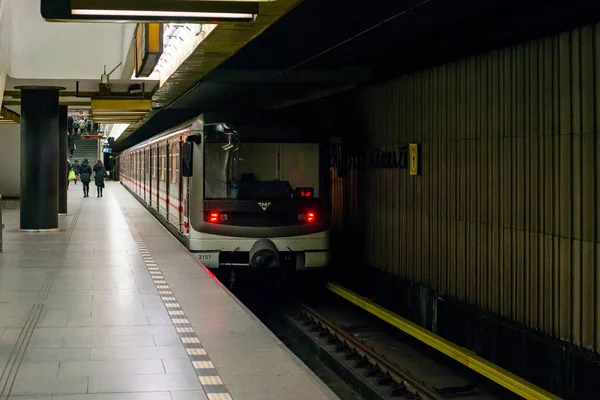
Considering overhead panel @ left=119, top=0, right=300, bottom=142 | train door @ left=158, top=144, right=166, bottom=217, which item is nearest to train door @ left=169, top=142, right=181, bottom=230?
overhead panel @ left=119, top=0, right=300, bottom=142

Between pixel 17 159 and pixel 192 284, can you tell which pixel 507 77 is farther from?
pixel 17 159

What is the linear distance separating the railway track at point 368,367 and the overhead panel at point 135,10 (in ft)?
14.4

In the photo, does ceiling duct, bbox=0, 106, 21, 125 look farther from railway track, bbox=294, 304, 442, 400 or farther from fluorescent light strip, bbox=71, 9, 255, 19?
fluorescent light strip, bbox=71, 9, 255, 19

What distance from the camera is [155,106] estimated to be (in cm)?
2302

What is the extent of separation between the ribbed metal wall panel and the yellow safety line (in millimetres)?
604

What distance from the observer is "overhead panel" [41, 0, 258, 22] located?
6668 millimetres

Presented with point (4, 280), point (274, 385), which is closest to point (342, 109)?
point (4, 280)

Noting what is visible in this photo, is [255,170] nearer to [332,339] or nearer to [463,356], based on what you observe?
[332,339]

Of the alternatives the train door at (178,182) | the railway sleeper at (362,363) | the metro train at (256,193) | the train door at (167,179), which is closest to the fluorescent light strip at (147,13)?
the railway sleeper at (362,363)

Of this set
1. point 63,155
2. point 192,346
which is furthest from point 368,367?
point 63,155

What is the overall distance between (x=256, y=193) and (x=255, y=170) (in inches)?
14.2

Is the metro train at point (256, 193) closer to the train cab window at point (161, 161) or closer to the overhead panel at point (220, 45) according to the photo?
the overhead panel at point (220, 45)

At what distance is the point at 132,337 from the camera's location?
26.5 ft

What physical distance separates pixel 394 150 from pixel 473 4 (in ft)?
16.6
